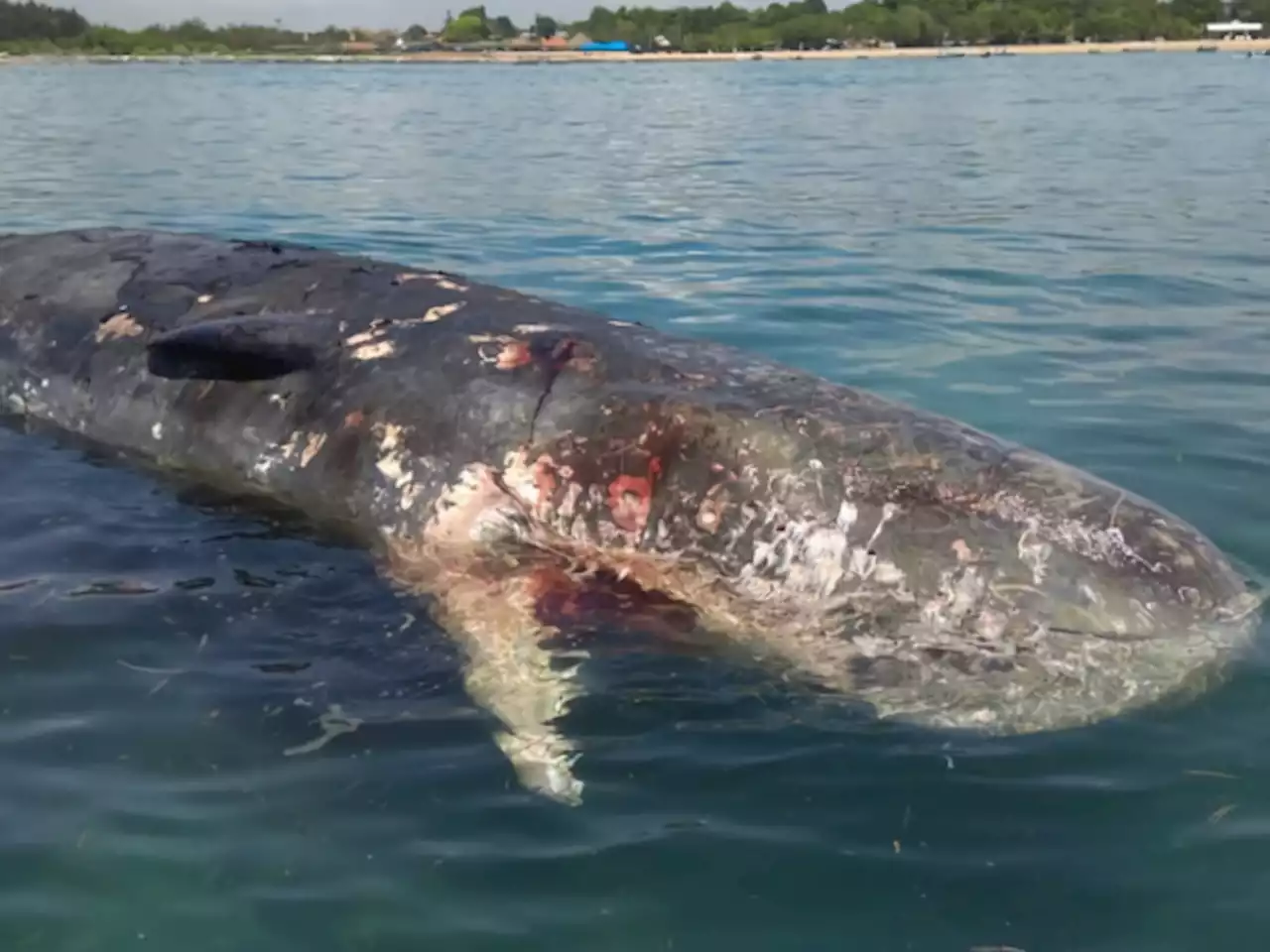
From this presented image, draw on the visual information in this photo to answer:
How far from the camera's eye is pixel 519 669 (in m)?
4.95

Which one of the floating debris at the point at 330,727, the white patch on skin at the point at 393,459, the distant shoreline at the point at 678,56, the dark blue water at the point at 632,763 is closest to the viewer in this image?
the dark blue water at the point at 632,763

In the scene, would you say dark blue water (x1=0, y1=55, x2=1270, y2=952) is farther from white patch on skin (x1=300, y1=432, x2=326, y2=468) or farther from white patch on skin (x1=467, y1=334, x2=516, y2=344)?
white patch on skin (x1=467, y1=334, x2=516, y2=344)

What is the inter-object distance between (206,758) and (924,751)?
2318 millimetres

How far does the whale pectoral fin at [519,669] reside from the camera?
447cm

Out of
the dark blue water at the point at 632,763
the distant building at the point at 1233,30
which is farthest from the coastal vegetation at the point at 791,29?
the dark blue water at the point at 632,763

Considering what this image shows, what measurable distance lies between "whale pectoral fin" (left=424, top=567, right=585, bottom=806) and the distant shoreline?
120 m

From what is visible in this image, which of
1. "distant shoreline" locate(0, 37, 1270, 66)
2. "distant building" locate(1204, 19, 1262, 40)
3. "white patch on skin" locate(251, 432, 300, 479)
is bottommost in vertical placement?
"white patch on skin" locate(251, 432, 300, 479)

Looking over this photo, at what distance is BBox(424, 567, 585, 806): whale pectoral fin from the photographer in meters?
4.47

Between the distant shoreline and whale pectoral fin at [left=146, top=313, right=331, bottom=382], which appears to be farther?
the distant shoreline

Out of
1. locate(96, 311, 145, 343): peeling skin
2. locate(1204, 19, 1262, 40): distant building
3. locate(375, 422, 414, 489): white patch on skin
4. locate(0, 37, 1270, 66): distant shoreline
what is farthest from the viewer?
locate(1204, 19, 1262, 40): distant building

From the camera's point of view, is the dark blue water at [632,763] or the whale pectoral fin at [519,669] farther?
the whale pectoral fin at [519,669]

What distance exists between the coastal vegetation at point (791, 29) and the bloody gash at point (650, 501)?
149508 mm

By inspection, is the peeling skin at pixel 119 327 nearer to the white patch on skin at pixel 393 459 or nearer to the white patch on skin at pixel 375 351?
the white patch on skin at pixel 375 351

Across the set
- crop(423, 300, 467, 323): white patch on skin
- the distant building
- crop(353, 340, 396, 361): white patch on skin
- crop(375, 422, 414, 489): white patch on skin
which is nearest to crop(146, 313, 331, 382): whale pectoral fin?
crop(353, 340, 396, 361): white patch on skin
